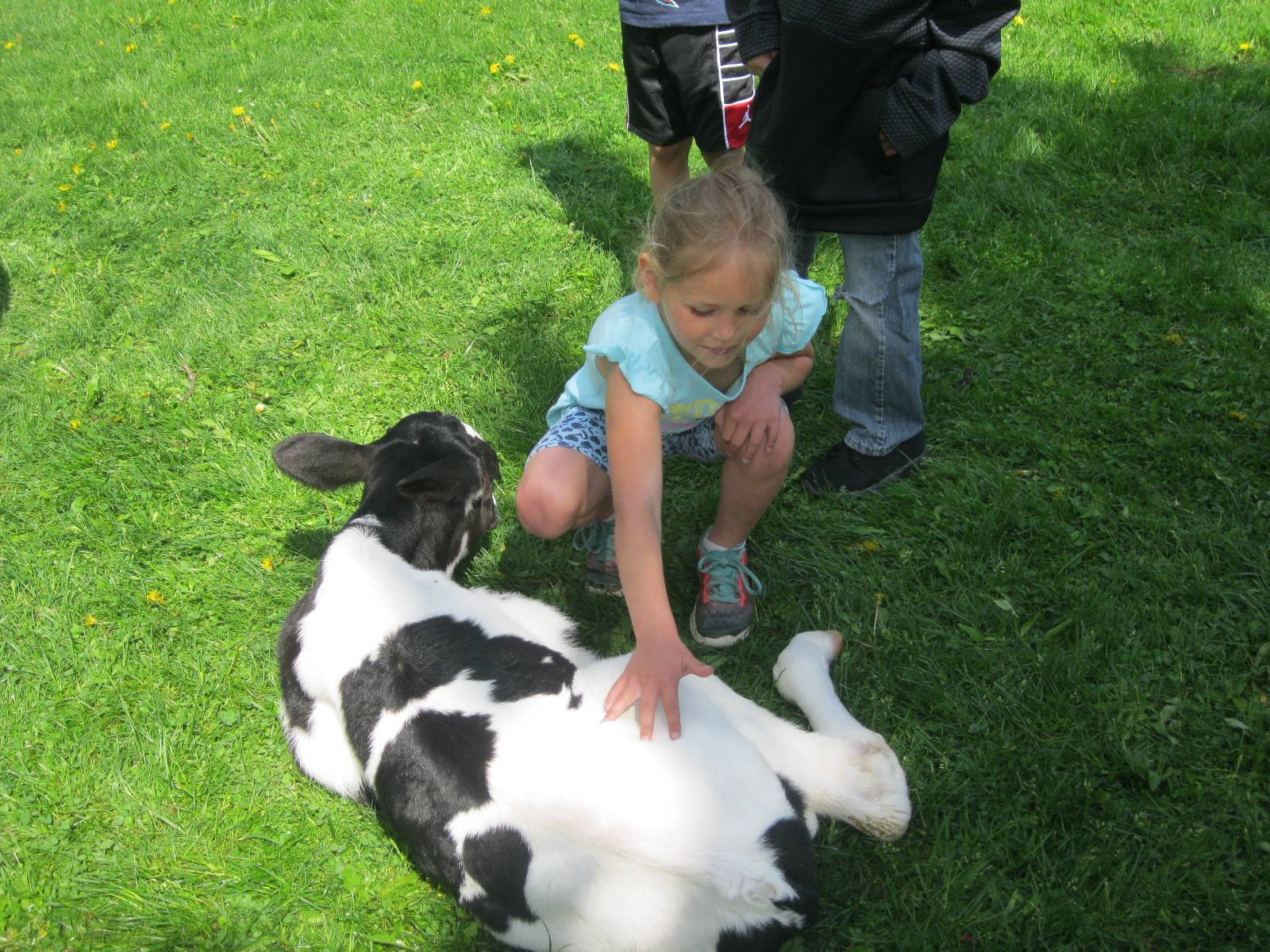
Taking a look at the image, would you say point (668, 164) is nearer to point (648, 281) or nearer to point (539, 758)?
point (648, 281)

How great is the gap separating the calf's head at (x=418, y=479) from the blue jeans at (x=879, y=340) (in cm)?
128

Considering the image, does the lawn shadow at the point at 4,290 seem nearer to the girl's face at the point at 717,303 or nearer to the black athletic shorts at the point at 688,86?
the black athletic shorts at the point at 688,86

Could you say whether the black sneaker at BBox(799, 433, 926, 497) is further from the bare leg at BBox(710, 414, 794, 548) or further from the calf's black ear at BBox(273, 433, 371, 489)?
the calf's black ear at BBox(273, 433, 371, 489)

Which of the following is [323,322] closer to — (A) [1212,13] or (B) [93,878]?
(B) [93,878]

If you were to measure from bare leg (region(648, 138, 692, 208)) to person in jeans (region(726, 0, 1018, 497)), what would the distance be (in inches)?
44.6

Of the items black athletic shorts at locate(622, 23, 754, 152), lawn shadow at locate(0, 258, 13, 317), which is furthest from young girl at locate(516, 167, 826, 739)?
lawn shadow at locate(0, 258, 13, 317)

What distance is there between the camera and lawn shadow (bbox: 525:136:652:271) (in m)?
4.81

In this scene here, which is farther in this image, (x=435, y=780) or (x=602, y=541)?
(x=602, y=541)

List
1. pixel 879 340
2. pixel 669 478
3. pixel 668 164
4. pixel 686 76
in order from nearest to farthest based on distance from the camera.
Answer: pixel 879 340 < pixel 669 478 < pixel 686 76 < pixel 668 164

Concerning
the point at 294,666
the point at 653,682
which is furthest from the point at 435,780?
the point at 294,666

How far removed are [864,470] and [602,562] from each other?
99 centimetres

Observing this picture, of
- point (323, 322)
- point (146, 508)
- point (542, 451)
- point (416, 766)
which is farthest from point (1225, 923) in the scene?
point (323, 322)

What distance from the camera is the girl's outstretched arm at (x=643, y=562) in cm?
209

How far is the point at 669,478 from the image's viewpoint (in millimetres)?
3617
